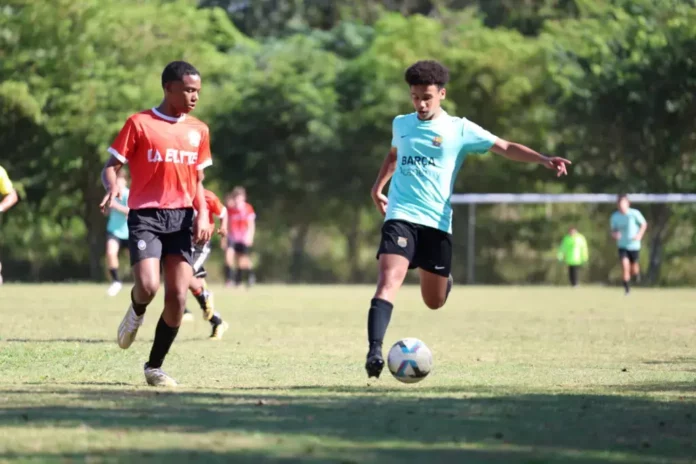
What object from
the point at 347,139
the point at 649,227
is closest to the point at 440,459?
the point at 649,227

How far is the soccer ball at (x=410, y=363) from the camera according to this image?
9062 millimetres

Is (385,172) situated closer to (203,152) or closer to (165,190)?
(203,152)

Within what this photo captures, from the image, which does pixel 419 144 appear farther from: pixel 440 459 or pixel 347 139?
pixel 347 139

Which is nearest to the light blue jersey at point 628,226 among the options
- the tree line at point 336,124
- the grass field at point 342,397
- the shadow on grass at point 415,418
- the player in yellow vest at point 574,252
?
the player in yellow vest at point 574,252

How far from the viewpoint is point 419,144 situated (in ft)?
31.3

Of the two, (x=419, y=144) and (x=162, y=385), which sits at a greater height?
(x=419, y=144)

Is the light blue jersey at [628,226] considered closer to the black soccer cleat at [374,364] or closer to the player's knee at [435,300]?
the player's knee at [435,300]

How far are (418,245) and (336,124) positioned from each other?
110 feet

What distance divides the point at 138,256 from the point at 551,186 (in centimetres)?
3509

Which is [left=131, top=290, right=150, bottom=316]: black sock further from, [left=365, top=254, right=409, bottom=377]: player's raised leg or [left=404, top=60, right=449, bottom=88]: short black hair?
[left=404, top=60, right=449, bottom=88]: short black hair

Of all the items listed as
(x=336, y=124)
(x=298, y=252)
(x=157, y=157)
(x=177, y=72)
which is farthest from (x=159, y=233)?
(x=336, y=124)

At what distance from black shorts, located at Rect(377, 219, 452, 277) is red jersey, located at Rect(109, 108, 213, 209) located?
1.39 m

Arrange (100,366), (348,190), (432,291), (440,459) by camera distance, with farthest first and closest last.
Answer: (348,190), (100,366), (432,291), (440,459)

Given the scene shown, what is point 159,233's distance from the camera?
9203mm
